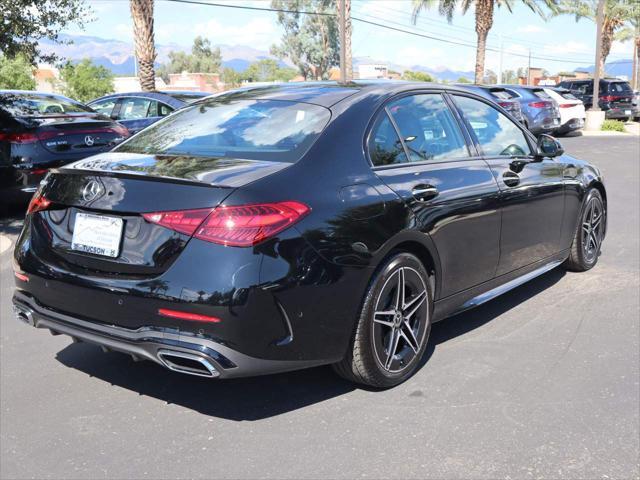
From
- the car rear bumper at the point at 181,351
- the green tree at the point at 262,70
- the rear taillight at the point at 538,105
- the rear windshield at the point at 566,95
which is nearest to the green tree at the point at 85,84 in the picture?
the rear windshield at the point at 566,95

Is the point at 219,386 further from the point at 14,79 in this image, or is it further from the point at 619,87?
the point at 14,79

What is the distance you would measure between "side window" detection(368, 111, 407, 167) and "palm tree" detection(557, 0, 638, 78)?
43041mm

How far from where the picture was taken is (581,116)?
2294 centimetres

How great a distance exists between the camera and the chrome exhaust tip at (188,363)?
10.2ft

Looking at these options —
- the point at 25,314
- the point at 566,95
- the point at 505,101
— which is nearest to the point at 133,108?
the point at 505,101

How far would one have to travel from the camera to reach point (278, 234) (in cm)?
317

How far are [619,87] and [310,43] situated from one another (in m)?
55.5

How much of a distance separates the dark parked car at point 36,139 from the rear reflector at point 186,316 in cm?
557

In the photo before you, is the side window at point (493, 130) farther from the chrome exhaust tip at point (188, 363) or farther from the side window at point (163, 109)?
the side window at point (163, 109)

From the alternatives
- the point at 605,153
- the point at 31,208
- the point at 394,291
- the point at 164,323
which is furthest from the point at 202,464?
the point at 605,153

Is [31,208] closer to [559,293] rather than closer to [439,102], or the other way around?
[439,102]

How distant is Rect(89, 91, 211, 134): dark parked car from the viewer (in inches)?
486

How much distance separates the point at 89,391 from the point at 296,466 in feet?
4.65

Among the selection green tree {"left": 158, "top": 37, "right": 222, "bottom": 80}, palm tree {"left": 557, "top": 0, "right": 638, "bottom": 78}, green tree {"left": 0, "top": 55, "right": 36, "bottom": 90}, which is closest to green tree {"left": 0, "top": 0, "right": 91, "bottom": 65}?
green tree {"left": 0, "top": 55, "right": 36, "bottom": 90}
